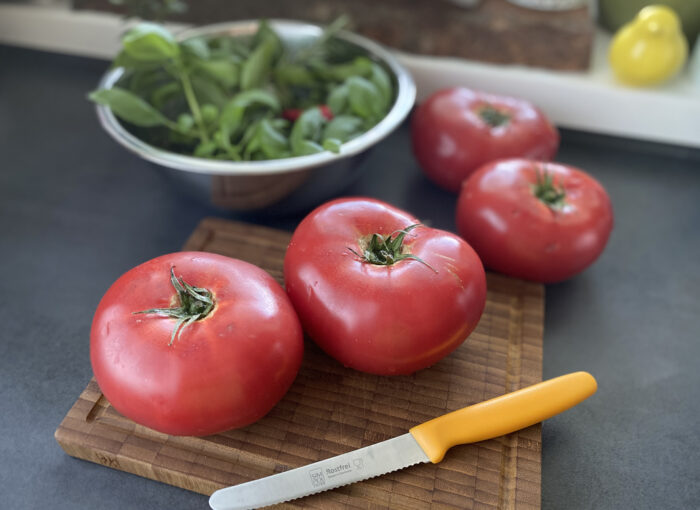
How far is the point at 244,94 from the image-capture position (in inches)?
36.1

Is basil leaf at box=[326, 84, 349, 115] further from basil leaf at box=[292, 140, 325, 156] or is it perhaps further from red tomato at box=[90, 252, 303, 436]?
red tomato at box=[90, 252, 303, 436]

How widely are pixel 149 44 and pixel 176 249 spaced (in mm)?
291

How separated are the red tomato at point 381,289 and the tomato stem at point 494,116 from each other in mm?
353

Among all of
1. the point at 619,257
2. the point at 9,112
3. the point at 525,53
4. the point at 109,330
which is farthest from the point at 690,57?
the point at 9,112

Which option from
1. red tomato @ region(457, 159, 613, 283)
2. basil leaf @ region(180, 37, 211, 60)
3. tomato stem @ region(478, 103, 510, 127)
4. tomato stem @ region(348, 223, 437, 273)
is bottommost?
red tomato @ region(457, 159, 613, 283)

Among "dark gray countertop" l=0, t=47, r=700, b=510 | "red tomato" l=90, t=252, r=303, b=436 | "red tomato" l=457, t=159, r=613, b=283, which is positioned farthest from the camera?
"red tomato" l=457, t=159, r=613, b=283

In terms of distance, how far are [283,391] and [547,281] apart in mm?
414

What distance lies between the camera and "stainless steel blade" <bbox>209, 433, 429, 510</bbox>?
0.60m

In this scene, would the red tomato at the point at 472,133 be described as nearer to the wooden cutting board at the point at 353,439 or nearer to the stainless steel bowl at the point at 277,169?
the stainless steel bowl at the point at 277,169

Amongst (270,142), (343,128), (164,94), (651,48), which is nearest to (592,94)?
(651,48)

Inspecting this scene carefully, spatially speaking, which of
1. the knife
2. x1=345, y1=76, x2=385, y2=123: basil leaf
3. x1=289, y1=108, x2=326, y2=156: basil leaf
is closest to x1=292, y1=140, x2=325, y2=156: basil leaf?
x1=289, y1=108, x2=326, y2=156: basil leaf

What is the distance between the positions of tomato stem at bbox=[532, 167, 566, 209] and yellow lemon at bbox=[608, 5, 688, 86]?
0.40 metres

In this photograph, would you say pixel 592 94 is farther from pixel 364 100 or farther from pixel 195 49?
pixel 195 49

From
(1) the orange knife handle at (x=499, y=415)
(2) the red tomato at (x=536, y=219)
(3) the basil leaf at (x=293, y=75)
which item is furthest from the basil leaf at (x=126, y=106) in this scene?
(1) the orange knife handle at (x=499, y=415)
